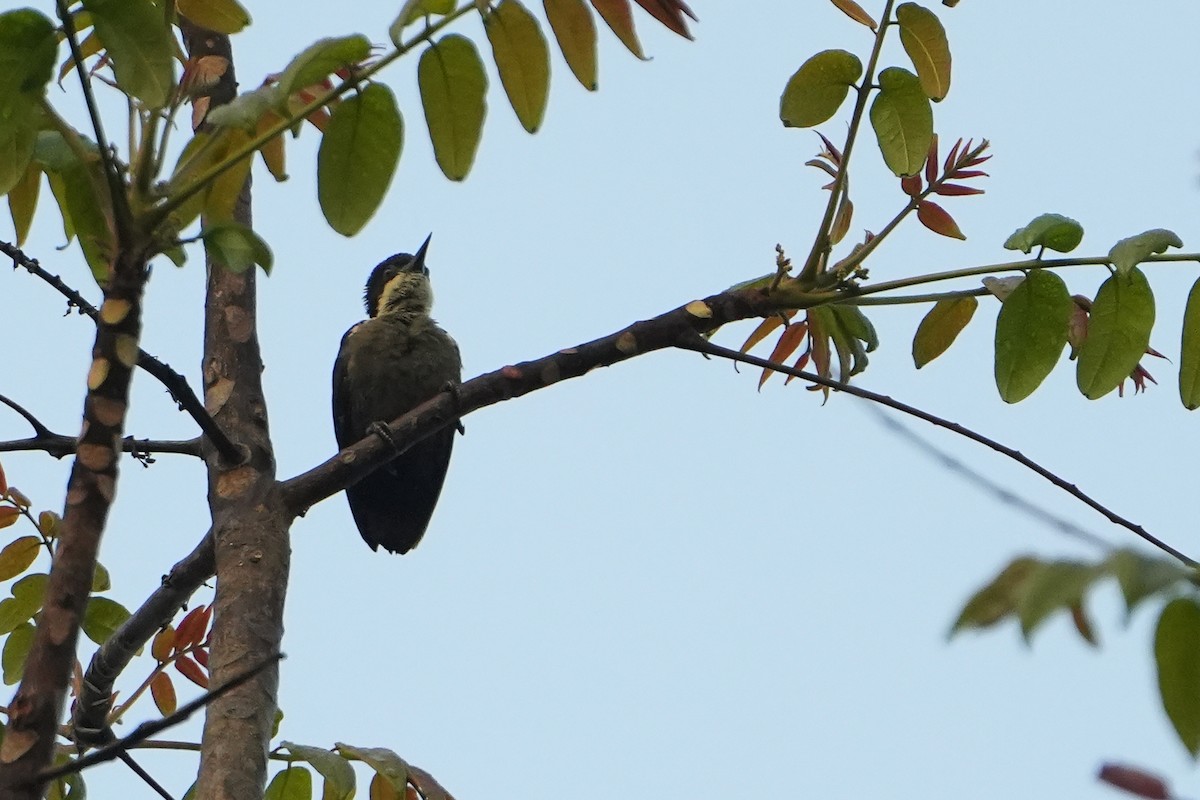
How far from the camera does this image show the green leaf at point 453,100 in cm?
241

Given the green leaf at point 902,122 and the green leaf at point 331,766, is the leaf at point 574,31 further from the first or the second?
the green leaf at point 331,766

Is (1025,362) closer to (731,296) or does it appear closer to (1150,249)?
(1150,249)

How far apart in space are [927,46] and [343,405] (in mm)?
3748

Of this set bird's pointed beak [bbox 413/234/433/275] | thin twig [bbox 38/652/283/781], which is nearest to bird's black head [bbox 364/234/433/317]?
bird's pointed beak [bbox 413/234/433/275]

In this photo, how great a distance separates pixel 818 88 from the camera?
2.85m

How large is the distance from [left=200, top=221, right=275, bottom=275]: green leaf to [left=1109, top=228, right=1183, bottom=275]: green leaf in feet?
4.90

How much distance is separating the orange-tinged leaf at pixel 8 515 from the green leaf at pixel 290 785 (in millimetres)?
923

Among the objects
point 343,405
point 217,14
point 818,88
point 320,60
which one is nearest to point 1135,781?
point 320,60

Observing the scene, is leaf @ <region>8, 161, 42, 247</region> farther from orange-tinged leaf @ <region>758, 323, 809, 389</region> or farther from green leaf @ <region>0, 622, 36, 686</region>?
orange-tinged leaf @ <region>758, 323, 809, 389</region>

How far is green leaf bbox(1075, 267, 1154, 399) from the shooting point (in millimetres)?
2703

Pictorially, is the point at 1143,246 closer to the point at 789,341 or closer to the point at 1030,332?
the point at 1030,332

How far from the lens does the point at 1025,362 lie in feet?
9.12

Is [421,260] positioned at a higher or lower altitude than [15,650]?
higher

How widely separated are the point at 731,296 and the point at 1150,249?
763 millimetres
